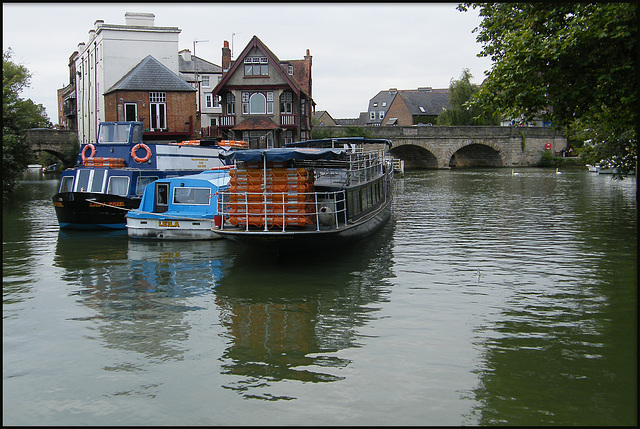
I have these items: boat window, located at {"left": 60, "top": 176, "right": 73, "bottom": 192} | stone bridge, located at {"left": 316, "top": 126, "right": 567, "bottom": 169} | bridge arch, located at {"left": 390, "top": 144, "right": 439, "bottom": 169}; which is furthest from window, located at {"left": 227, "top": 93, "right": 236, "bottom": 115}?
bridge arch, located at {"left": 390, "top": 144, "right": 439, "bottom": 169}

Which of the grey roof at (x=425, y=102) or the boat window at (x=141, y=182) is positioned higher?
the grey roof at (x=425, y=102)

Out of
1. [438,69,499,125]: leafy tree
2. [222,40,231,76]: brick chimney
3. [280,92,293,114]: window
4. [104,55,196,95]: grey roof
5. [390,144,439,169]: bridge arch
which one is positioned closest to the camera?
[104,55,196,95]: grey roof

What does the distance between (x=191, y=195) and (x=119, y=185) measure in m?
4.48

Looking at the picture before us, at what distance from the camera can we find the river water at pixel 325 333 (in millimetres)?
7812

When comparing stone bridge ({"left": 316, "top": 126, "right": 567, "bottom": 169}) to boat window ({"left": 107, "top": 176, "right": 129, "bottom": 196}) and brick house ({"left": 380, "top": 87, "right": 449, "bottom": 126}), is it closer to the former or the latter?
brick house ({"left": 380, "top": 87, "right": 449, "bottom": 126})

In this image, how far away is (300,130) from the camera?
49.7 metres

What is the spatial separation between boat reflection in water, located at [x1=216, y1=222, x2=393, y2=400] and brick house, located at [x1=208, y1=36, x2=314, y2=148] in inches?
1193

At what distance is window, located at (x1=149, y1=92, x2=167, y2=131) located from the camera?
147ft

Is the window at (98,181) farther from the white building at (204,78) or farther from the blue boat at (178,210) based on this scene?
the white building at (204,78)

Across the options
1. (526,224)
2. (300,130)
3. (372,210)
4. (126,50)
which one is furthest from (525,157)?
(372,210)

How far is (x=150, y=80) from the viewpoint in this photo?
148ft

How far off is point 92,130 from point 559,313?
1927 inches

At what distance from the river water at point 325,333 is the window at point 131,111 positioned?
2567cm

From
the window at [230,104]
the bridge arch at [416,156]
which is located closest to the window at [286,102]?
the window at [230,104]
